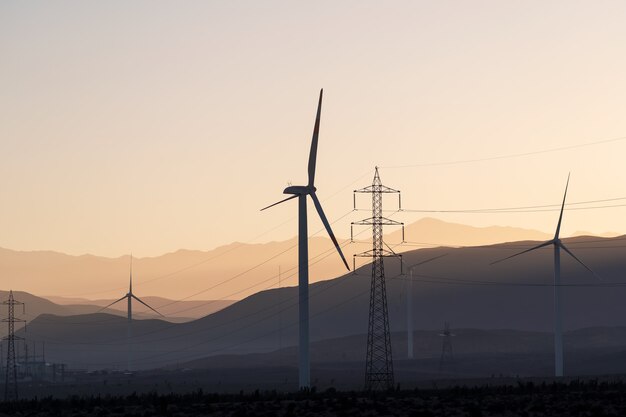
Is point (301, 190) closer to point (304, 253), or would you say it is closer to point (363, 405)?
point (304, 253)

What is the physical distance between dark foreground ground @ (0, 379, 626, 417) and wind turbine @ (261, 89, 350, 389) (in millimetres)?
20815

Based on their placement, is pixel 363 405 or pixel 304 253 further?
pixel 304 253

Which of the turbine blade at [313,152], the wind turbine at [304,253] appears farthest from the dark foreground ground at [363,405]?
the turbine blade at [313,152]

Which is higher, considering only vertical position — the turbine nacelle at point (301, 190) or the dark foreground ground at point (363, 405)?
the turbine nacelle at point (301, 190)

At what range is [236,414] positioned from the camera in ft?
304

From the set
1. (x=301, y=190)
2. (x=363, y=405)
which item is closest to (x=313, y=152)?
(x=301, y=190)

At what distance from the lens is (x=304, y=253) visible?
12694cm

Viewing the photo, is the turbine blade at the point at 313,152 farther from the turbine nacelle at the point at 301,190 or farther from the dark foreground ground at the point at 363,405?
the dark foreground ground at the point at 363,405

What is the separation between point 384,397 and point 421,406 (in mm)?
5971

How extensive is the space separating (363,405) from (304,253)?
111 feet

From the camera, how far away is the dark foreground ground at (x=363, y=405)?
303 feet

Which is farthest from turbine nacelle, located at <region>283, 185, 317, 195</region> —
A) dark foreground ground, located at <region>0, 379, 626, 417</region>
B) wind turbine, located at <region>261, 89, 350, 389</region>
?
dark foreground ground, located at <region>0, 379, 626, 417</region>

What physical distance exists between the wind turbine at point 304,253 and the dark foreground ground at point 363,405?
68.3ft

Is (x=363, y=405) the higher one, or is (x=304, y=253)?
(x=304, y=253)
